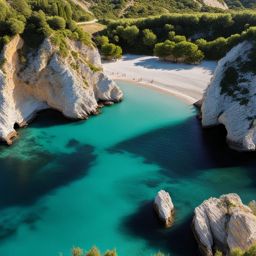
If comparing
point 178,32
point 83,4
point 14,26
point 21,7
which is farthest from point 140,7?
point 14,26

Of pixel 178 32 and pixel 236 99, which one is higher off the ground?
pixel 236 99

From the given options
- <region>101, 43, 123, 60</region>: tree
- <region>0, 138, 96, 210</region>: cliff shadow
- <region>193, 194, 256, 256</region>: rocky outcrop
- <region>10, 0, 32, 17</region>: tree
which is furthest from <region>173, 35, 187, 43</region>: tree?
<region>193, 194, 256, 256</region>: rocky outcrop

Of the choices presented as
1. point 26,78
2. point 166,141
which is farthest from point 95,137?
point 26,78

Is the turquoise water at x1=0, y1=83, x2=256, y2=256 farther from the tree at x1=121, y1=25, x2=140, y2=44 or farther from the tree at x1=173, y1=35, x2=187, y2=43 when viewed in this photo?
the tree at x1=121, y1=25, x2=140, y2=44

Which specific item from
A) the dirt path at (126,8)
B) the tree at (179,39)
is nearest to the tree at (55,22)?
the tree at (179,39)

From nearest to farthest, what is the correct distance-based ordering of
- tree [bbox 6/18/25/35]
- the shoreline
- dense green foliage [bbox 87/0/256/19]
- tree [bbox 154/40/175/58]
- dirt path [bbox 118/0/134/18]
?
1. tree [bbox 6/18/25/35]
2. the shoreline
3. tree [bbox 154/40/175/58]
4. dense green foliage [bbox 87/0/256/19]
5. dirt path [bbox 118/0/134/18]

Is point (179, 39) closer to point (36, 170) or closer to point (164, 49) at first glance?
point (164, 49)
